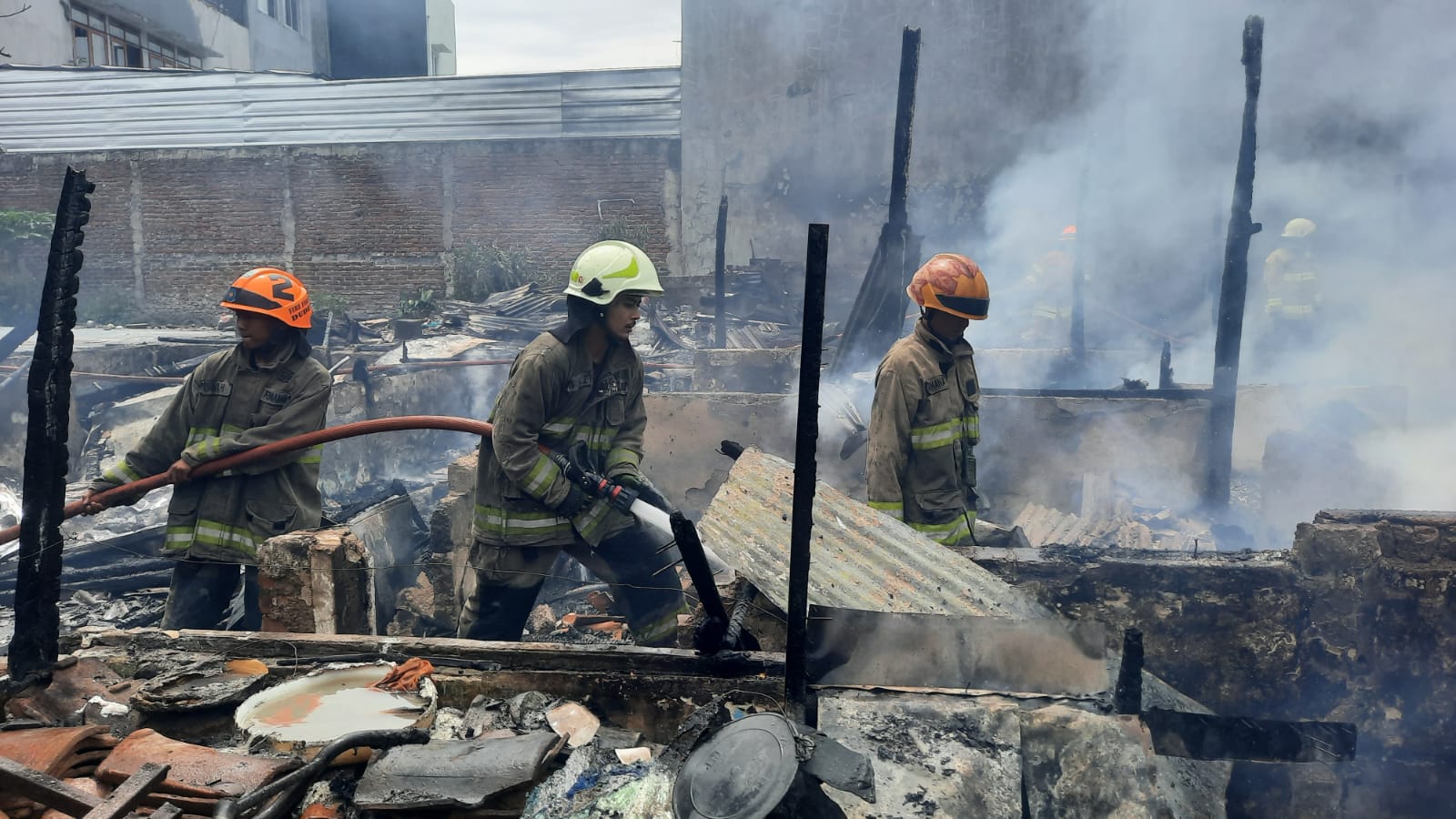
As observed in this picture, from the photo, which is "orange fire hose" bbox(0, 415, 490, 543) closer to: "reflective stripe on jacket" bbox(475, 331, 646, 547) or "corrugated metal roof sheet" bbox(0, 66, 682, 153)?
"reflective stripe on jacket" bbox(475, 331, 646, 547)

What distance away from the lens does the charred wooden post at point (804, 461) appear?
Answer: 7.48ft

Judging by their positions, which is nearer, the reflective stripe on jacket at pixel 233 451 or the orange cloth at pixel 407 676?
the orange cloth at pixel 407 676

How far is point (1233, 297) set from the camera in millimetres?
7352

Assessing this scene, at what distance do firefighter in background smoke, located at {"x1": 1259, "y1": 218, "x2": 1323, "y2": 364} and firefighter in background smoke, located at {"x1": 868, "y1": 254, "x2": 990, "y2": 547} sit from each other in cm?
949

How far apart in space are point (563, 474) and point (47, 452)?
181 cm

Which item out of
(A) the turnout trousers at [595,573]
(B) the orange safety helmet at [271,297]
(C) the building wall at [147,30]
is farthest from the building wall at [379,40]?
(A) the turnout trousers at [595,573]

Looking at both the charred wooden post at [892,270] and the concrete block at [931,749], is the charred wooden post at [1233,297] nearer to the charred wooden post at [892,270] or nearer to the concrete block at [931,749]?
the charred wooden post at [892,270]

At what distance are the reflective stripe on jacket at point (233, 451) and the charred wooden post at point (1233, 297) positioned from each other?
21.4ft

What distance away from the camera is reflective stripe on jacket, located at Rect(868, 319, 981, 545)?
14.0 feet

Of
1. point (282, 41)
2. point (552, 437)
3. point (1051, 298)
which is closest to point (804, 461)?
point (552, 437)

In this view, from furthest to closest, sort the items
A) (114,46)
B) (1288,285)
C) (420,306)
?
(114,46) → (420,306) → (1288,285)

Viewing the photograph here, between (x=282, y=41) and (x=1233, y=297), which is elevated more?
(x=282, y=41)

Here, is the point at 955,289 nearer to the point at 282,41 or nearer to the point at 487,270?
the point at 487,270

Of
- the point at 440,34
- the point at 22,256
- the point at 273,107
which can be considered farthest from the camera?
the point at 440,34
